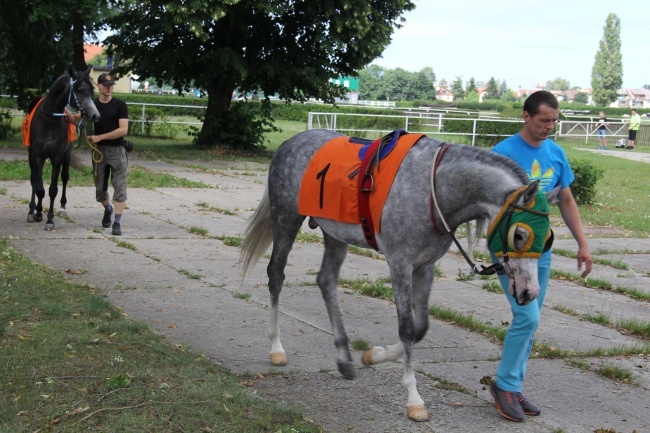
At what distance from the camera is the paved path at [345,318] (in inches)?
207

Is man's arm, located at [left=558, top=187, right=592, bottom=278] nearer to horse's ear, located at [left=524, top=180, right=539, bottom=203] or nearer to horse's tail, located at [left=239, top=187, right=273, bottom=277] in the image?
horse's ear, located at [left=524, top=180, right=539, bottom=203]

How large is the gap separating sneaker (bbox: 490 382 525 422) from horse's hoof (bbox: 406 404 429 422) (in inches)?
19.2

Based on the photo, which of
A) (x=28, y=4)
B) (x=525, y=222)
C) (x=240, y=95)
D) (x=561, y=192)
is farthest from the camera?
(x=240, y=95)

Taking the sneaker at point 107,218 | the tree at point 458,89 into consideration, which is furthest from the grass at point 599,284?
the tree at point 458,89

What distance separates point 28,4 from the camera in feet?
74.6

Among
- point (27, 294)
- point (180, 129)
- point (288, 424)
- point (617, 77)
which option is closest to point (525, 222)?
point (288, 424)

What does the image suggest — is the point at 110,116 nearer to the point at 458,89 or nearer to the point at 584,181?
the point at 584,181

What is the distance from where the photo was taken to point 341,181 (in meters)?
5.71

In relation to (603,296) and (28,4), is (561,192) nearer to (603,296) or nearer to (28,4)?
(603,296)

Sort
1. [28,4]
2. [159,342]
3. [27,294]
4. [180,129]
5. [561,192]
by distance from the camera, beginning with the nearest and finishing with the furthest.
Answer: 1. [561,192]
2. [159,342]
3. [27,294]
4. [28,4]
5. [180,129]

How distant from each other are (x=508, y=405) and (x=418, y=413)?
1.89 feet

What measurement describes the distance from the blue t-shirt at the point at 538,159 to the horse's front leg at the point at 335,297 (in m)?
1.61

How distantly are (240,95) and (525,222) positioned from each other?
71.6 ft

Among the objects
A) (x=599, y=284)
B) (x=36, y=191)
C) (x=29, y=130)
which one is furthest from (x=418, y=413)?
(x=29, y=130)
